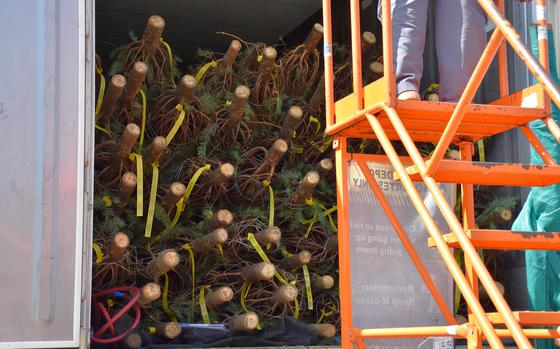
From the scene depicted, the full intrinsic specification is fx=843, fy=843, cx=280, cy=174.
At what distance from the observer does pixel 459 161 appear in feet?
11.0

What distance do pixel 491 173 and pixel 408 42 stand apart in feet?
2.84

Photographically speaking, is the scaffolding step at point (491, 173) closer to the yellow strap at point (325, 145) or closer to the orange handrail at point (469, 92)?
the orange handrail at point (469, 92)

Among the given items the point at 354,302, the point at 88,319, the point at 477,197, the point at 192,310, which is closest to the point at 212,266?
the point at 192,310

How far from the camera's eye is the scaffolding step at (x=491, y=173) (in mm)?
3330

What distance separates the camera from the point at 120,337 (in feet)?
13.8

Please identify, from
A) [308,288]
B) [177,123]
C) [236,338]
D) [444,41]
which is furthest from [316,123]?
[236,338]

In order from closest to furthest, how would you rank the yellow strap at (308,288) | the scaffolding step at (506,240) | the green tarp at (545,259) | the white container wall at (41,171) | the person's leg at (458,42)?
1. the scaffolding step at (506,240)
2. the white container wall at (41,171)
3. the person's leg at (458,42)
4. the green tarp at (545,259)
5. the yellow strap at (308,288)

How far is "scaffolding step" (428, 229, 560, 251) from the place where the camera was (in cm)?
321

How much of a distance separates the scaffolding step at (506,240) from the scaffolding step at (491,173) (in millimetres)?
241

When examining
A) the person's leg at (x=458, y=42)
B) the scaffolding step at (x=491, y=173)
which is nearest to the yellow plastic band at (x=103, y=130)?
the person's leg at (x=458, y=42)

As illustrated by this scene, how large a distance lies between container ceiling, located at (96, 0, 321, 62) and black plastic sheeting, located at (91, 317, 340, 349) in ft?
8.64

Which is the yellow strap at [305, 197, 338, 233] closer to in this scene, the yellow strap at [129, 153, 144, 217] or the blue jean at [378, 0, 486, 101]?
the yellow strap at [129, 153, 144, 217]

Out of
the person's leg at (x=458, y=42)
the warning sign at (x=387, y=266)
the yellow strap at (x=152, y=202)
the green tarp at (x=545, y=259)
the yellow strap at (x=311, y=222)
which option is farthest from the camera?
the yellow strap at (x=311, y=222)

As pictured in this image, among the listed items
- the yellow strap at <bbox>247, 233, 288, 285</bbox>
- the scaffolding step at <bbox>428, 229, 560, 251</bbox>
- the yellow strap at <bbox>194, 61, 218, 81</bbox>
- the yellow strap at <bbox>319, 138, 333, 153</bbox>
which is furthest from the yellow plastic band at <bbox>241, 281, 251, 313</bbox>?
the scaffolding step at <bbox>428, 229, 560, 251</bbox>
